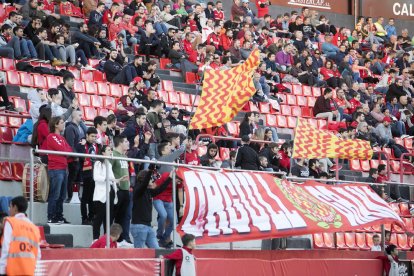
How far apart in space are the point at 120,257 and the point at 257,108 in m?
13.7

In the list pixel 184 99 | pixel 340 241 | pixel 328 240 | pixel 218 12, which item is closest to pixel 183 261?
pixel 328 240

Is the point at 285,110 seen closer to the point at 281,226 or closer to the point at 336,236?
the point at 336,236

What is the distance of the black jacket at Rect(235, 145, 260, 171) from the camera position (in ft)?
68.0

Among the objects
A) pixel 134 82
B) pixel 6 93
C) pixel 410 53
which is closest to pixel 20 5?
pixel 134 82

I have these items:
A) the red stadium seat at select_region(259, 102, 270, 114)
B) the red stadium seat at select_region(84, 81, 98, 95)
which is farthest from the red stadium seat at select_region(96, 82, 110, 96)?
the red stadium seat at select_region(259, 102, 270, 114)

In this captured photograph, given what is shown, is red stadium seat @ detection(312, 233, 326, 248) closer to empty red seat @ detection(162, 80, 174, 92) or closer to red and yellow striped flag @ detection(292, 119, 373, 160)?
red and yellow striped flag @ detection(292, 119, 373, 160)

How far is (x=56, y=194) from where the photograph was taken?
Answer: 15320 mm

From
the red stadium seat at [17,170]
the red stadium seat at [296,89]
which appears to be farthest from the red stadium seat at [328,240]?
the red stadium seat at [296,89]

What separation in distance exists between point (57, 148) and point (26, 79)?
712 cm

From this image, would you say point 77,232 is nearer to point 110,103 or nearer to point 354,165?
point 110,103

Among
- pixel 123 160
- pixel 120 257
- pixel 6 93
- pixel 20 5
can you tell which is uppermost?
pixel 20 5

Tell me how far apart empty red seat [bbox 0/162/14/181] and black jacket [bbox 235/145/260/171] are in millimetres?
5099

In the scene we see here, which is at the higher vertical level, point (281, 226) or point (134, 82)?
point (134, 82)

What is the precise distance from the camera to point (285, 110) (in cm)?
2933
